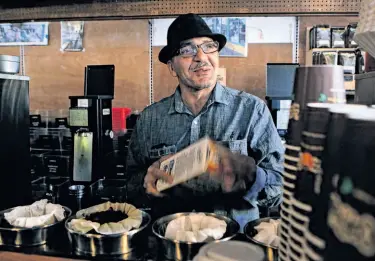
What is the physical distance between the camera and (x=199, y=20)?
203cm

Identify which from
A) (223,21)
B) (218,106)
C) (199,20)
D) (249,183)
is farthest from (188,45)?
(223,21)

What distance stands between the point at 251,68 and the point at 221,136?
2830 mm

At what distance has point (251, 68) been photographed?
4.74 metres

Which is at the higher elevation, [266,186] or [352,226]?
[352,226]

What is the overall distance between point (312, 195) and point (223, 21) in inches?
175

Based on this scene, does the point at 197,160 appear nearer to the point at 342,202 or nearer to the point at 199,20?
the point at 342,202

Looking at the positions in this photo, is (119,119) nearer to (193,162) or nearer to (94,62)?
(94,62)

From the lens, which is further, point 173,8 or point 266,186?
point 266,186

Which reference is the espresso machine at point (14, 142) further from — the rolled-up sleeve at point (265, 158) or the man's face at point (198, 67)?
the rolled-up sleeve at point (265, 158)

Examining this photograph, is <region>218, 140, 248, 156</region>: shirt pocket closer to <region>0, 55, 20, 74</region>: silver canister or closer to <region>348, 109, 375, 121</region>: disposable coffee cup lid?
<region>0, 55, 20, 74</region>: silver canister

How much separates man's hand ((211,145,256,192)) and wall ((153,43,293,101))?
122 inches

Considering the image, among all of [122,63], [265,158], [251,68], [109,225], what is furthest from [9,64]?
[251,68]

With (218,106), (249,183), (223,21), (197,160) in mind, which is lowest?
(249,183)

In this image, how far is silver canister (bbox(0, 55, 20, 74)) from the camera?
211 centimetres
